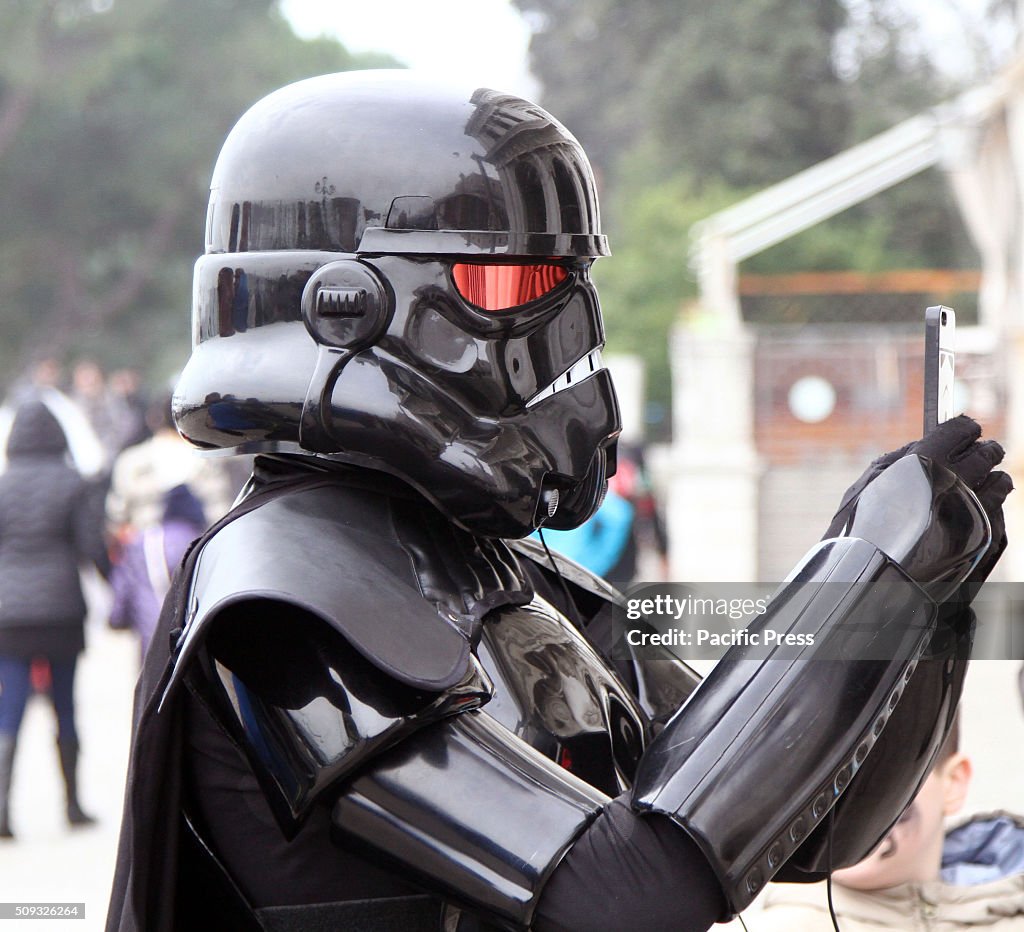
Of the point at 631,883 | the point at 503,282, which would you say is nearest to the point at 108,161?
the point at 503,282

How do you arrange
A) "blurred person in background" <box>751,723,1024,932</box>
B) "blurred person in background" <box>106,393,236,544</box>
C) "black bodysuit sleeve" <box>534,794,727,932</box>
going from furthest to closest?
"blurred person in background" <box>106,393,236,544</box> → "blurred person in background" <box>751,723,1024,932</box> → "black bodysuit sleeve" <box>534,794,727,932</box>

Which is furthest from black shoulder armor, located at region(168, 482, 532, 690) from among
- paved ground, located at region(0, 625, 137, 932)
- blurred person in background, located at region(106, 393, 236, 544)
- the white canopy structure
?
the white canopy structure

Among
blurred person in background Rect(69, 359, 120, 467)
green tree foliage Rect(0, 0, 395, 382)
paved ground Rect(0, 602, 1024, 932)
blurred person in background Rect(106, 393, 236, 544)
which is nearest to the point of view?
paved ground Rect(0, 602, 1024, 932)

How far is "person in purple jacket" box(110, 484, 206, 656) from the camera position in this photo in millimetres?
5953

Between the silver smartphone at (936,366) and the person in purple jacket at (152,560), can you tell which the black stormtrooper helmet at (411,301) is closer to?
the silver smartphone at (936,366)

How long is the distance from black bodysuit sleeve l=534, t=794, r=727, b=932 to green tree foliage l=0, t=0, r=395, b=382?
3391 centimetres

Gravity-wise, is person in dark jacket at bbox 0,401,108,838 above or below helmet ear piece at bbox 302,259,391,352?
below

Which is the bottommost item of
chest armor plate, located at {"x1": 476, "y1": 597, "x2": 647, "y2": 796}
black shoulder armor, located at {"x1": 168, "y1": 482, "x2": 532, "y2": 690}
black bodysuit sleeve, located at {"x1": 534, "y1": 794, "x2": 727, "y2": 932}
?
black bodysuit sleeve, located at {"x1": 534, "y1": 794, "x2": 727, "y2": 932}

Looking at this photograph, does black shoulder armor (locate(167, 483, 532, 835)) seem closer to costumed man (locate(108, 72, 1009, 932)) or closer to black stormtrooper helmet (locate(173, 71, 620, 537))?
costumed man (locate(108, 72, 1009, 932))

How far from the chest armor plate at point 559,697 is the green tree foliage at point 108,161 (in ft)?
110

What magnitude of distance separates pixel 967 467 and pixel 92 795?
547 centimetres

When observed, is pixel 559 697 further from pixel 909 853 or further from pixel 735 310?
pixel 735 310

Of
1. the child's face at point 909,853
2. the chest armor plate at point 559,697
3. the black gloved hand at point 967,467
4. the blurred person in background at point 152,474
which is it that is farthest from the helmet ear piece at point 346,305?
the blurred person in background at point 152,474

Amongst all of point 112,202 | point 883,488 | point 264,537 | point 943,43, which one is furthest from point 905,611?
point 112,202
